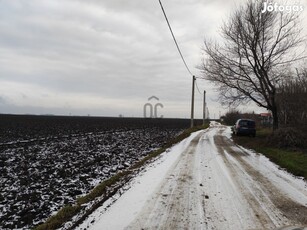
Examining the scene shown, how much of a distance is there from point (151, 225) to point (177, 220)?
60 centimetres

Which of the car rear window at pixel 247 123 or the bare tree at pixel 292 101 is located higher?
the bare tree at pixel 292 101

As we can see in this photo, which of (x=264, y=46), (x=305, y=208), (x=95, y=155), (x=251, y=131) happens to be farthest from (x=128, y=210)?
(x=251, y=131)

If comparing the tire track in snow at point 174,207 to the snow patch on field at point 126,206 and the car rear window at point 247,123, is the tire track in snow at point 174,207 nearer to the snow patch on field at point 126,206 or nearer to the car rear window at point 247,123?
the snow patch on field at point 126,206

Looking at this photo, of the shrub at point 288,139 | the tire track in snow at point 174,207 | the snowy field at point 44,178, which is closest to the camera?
the tire track in snow at point 174,207

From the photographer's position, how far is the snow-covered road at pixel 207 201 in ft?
22.7

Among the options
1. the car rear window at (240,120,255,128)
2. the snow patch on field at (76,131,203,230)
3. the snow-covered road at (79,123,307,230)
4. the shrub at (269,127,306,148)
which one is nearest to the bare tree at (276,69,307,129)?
the car rear window at (240,120,255,128)

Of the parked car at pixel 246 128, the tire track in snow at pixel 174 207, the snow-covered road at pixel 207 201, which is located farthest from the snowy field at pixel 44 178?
the parked car at pixel 246 128

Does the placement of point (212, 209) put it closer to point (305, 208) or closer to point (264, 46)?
point (305, 208)

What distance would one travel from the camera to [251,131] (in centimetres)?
3234

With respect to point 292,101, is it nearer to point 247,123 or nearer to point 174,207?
point 247,123

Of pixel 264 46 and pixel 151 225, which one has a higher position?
pixel 264 46

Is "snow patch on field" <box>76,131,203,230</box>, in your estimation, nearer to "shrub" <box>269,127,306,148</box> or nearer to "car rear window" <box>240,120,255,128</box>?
"shrub" <box>269,127,306,148</box>

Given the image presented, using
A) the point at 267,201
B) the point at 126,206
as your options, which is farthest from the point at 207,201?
the point at 126,206

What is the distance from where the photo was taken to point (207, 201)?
851cm
